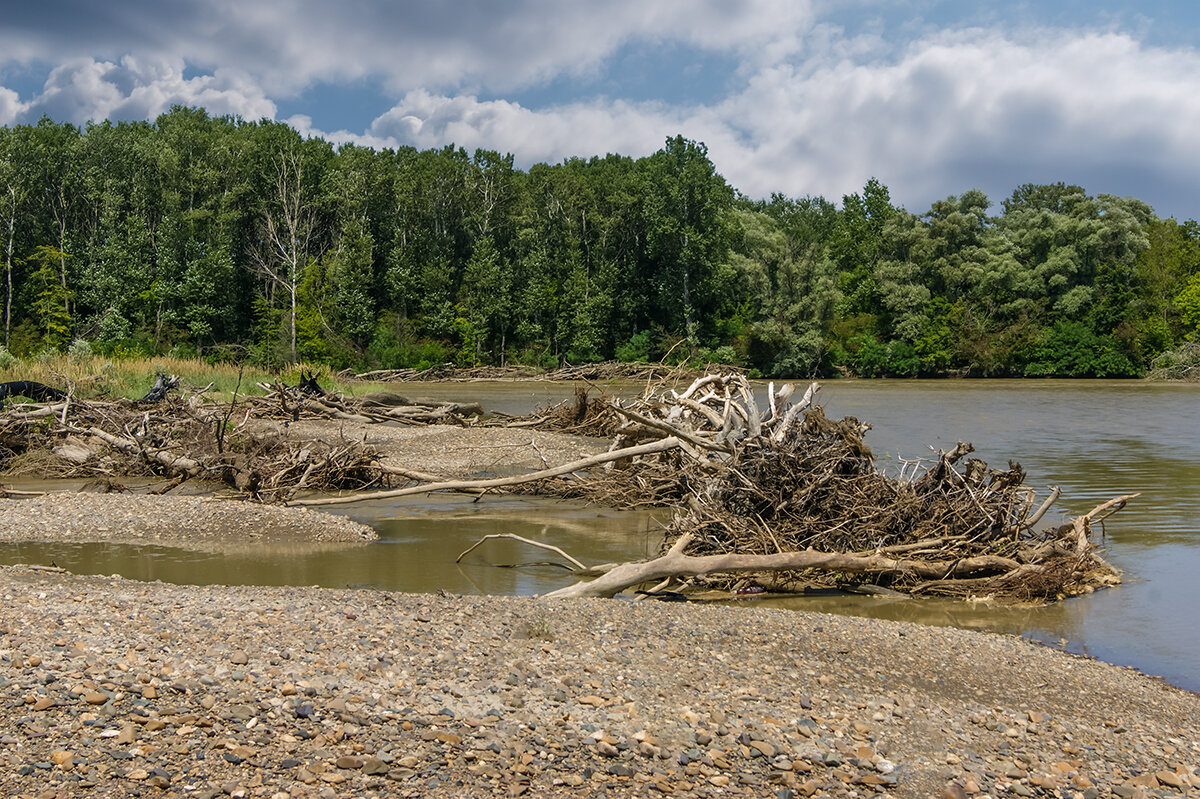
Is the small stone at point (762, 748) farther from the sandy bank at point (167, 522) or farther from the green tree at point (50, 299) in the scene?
the green tree at point (50, 299)

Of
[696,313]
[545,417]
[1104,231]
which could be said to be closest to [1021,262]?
[1104,231]

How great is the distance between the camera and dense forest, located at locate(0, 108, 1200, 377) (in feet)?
162

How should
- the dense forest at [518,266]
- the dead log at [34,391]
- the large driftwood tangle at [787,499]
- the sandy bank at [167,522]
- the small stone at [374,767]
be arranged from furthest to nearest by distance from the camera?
1. the dense forest at [518,266]
2. the dead log at [34,391]
3. the sandy bank at [167,522]
4. the large driftwood tangle at [787,499]
5. the small stone at [374,767]

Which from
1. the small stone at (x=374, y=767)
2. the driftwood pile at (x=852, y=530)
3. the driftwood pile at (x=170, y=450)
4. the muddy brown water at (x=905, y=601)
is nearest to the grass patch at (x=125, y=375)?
the driftwood pile at (x=170, y=450)

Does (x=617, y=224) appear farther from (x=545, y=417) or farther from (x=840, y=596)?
(x=840, y=596)

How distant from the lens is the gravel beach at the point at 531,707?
425cm

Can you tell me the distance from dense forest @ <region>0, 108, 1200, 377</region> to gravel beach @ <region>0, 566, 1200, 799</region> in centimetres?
4349

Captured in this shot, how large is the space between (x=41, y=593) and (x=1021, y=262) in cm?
5582

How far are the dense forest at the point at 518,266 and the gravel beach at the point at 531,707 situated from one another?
4349 cm

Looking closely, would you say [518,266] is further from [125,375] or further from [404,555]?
[404,555]

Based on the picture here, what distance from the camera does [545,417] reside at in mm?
20656

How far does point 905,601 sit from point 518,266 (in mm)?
48205

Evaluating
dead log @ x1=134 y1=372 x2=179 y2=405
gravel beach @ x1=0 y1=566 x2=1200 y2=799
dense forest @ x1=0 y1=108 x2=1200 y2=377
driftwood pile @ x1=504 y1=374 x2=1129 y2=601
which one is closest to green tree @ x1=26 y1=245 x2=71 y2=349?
dense forest @ x1=0 y1=108 x2=1200 y2=377

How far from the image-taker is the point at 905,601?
8.82m
